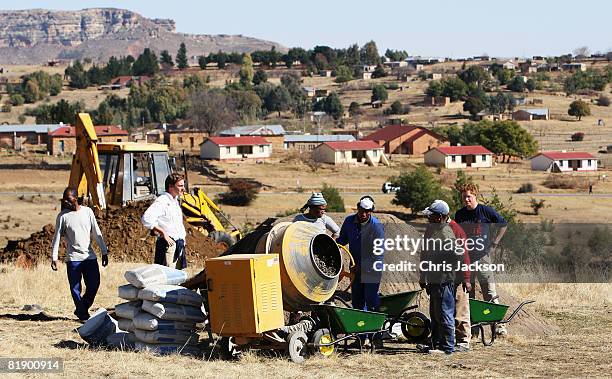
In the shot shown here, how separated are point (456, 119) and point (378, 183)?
49.9 m

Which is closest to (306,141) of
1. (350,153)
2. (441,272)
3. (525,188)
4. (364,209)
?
(350,153)

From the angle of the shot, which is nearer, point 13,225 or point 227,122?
point 13,225

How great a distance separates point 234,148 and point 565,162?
932 inches

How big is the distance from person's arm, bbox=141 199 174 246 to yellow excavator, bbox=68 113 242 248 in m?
12.3

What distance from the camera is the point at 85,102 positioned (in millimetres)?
147125

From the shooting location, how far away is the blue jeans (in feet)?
41.5

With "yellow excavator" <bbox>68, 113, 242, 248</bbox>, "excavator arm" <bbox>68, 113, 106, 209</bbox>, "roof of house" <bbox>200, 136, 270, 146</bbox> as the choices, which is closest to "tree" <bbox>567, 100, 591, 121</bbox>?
"roof of house" <bbox>200, 136, 270, 146</bbox>

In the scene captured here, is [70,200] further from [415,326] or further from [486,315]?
[486,315]

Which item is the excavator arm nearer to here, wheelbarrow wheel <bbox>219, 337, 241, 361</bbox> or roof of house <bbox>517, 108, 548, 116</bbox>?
wheelbarrow wheel <bbox>219, 337, 241, 361</bbox>

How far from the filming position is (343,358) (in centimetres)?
1230

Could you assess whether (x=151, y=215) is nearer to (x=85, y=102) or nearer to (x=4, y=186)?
(x=4, y=186)

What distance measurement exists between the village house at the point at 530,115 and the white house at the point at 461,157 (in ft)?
106

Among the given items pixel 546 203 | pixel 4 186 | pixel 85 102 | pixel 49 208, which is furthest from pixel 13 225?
pixel 85 102

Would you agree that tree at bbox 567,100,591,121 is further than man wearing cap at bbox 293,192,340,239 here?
Yes
